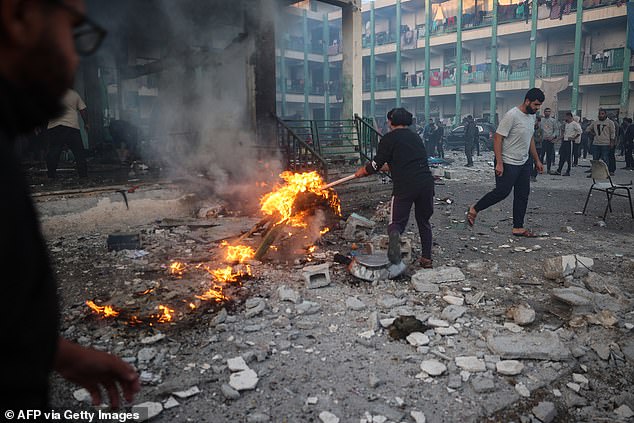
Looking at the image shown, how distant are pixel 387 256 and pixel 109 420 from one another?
9.86 feet

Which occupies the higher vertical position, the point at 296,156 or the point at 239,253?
the point at 296,156

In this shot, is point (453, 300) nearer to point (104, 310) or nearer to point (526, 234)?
point (526, 234)

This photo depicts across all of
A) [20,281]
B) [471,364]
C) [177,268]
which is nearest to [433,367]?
[471,364]

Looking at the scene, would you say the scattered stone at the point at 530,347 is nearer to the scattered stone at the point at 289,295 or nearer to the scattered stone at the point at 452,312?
the scattered stone at the point at 452,312

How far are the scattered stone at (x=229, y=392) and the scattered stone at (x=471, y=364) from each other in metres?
1.47

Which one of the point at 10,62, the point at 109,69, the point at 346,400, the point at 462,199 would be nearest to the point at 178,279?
the point at 346,400

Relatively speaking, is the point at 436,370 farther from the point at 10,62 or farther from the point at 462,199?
the point at 462,199

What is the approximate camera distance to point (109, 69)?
44.5 ft

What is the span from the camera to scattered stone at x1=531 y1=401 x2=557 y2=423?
2.48 meters

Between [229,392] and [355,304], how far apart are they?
61.4 inches

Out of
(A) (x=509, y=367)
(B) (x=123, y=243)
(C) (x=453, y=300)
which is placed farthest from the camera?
(B) (x=123, y=243)

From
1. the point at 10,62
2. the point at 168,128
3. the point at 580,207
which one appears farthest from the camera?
the point at 168,128

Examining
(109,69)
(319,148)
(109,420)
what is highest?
(109,69)

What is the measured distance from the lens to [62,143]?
7.67 metres
